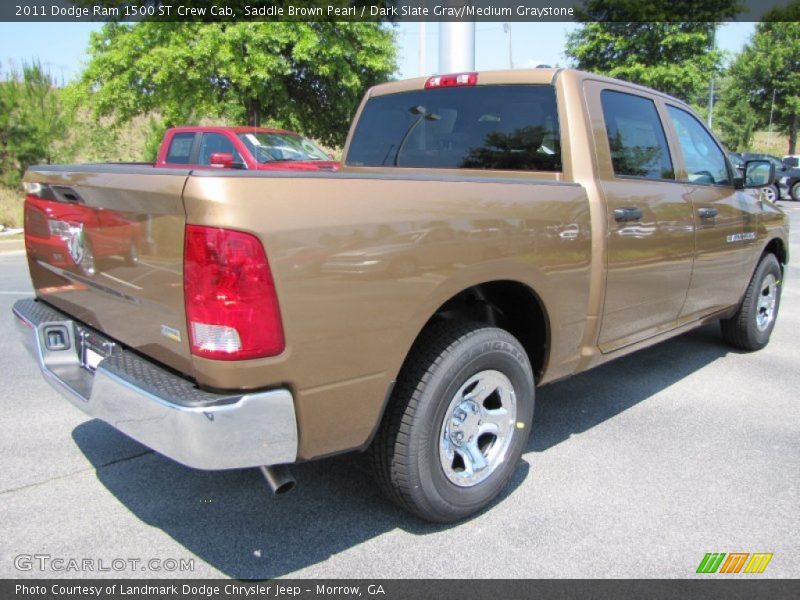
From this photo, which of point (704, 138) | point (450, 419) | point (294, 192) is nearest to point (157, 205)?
point (294, 192)

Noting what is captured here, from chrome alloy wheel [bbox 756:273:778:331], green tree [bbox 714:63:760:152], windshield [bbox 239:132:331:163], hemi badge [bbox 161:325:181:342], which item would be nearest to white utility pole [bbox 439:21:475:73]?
windshield [bbox 239:132:331:163]

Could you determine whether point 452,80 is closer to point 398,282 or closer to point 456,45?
point 398,282

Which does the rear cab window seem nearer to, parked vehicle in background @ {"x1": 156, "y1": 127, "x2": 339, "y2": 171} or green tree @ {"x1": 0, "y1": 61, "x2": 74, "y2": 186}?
parked vehicle in background @ {"x1": 156, "y1": 127, "x2": 339, "y2": 171}

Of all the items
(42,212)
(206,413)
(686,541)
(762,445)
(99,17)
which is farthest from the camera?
(99,17)

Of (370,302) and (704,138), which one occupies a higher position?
(704,138)

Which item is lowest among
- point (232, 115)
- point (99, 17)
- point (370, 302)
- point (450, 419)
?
point (450, 419)

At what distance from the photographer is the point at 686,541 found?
8.80 feet

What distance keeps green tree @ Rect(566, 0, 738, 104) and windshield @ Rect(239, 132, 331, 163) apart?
14.9 metres

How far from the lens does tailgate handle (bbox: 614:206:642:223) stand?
3.26 m

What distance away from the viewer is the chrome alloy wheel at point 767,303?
5375 mm

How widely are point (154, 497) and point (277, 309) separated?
1.48m

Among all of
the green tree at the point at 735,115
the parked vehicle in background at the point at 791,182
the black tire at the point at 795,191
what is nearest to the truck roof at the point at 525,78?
the parked vehicle in background at the point at 791,182

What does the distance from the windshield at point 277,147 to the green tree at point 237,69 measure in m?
3.34
